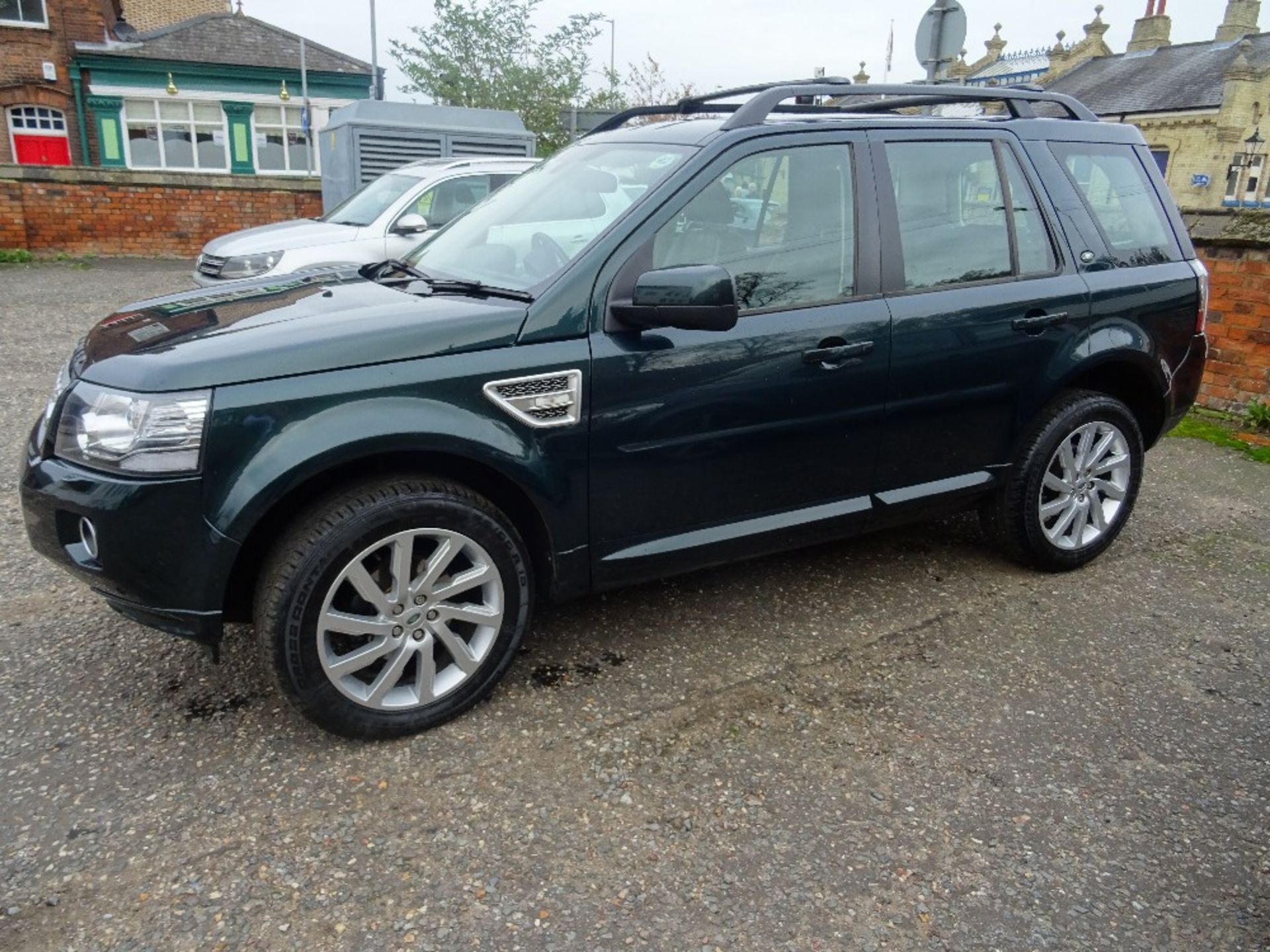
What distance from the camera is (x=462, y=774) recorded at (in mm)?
2674

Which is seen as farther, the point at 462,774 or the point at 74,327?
the point at 74,327

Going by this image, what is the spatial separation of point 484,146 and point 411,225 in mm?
7451

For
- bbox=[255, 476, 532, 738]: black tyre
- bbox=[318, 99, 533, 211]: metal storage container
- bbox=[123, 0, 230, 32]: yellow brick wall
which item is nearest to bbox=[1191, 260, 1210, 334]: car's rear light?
bbox=[255, 476, 532, 738]: black tyre

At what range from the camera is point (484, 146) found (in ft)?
49.7

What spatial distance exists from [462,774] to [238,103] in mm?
31329

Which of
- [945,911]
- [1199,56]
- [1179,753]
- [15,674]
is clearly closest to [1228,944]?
[945,911]

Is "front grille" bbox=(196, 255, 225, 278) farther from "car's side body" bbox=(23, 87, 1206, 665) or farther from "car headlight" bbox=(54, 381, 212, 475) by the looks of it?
"car headlight" bbox=(54, 381, 212, 475)

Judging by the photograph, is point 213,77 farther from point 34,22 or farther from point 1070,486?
point 1070,486

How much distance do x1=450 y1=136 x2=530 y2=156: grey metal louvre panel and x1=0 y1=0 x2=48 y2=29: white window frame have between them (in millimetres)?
18655

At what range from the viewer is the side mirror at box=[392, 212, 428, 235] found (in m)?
8.42

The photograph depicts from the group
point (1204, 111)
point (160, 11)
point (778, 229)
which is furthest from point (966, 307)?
point (1204, 111)

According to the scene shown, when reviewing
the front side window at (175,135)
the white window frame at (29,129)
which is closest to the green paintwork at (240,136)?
the front side window at (175,135)

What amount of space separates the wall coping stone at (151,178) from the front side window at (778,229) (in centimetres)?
1505

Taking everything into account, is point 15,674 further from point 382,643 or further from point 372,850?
point 372,850
